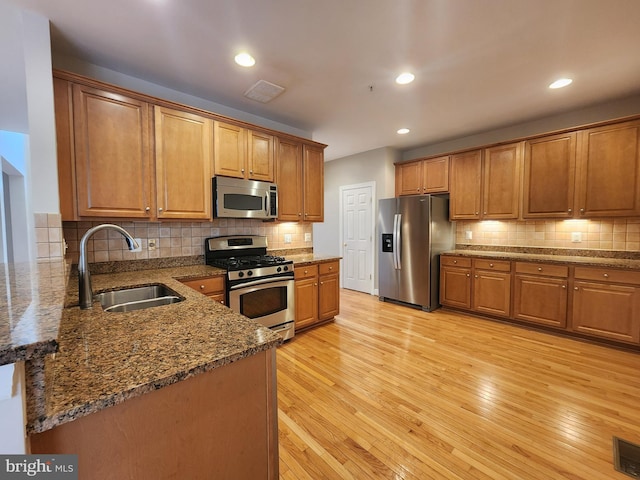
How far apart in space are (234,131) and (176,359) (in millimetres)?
2588

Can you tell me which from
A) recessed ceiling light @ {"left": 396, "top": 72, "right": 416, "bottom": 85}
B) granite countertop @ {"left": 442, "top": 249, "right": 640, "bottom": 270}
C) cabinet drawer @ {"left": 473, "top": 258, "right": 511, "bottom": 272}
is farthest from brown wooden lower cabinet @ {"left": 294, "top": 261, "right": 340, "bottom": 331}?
recessed ceiling light @ {"left": 396, "top": 72, "right": 416, "bottom": 85}

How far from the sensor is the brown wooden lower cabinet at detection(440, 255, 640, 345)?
9.08ft

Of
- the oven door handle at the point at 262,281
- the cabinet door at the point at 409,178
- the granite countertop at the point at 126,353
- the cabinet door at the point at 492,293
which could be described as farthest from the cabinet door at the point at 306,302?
the cabinet door at the point at 409,178

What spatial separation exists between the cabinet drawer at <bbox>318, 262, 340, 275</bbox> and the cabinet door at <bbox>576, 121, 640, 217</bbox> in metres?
2.86

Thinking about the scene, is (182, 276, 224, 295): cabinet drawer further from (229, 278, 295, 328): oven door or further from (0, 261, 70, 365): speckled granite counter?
(0, 261, 70, 365): speckled granite counter

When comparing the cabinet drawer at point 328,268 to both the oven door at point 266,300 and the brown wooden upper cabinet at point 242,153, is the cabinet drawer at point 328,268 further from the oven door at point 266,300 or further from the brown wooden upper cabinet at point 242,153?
the brown wooden upper cabinet at point 242,153

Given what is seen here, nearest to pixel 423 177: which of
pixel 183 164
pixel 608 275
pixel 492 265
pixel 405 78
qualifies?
pixel 492 265

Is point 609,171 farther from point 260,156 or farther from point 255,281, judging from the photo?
point 255,281

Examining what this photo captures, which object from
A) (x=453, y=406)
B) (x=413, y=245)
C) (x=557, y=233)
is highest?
(x=557, y=233)

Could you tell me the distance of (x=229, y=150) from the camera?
2.86 meters

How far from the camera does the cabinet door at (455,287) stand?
12.5 feet

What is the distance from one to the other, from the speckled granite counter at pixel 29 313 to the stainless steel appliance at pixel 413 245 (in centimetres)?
382

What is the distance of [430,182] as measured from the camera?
4.37 metres

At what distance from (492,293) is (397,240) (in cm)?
142
